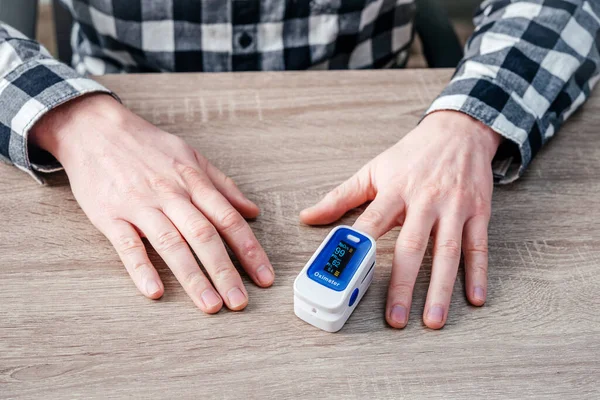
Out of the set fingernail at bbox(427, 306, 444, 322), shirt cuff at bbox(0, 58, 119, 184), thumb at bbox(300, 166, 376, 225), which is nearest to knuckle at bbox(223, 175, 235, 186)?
thumb at bbox(300, 166, 376, 225)

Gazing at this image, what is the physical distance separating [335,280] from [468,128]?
0.37 m

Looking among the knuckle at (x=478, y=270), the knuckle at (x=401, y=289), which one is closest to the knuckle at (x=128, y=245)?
the knuckle at (x=401, y=289)

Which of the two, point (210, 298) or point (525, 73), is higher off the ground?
point (525, 73)

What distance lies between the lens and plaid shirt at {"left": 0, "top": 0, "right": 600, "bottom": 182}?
90cm

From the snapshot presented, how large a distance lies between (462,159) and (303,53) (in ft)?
1.41

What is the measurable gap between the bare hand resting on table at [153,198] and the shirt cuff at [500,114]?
37 cm

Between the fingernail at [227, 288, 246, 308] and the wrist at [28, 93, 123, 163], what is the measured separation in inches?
13.3

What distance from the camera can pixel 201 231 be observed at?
0.78 metres

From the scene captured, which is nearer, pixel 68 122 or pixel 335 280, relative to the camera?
pixel 335 280

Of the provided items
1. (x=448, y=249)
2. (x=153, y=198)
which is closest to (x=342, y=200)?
(x=448, y=249)

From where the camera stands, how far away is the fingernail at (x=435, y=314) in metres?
0.73

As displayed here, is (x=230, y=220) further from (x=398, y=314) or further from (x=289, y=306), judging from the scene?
(x=398, y=314)

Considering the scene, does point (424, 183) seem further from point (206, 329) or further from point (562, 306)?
point (206, 329)

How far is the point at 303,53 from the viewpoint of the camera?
1173mm
